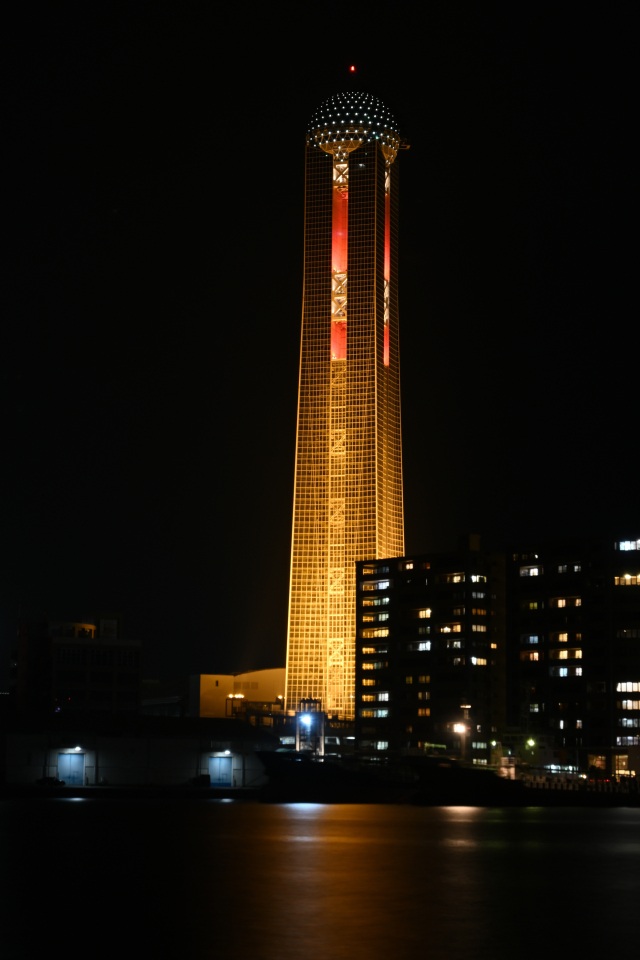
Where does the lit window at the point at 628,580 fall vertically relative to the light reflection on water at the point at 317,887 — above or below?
above

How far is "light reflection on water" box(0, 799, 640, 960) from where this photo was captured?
56.3 m

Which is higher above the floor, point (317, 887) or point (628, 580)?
point (628, 580)

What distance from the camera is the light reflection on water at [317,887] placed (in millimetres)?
56312

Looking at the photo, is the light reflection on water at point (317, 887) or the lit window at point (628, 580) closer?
the light reflection on water at point (317, 887)

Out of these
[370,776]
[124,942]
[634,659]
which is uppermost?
[634,659]

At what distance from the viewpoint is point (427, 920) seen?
61781mm

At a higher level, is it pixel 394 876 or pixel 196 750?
pixel 196 750

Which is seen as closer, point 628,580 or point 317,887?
point 317,887

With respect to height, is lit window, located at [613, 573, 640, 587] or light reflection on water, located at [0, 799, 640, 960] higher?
lit window, located at [613, 573, 640, 587]

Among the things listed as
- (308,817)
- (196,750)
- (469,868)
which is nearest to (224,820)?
(308,817)

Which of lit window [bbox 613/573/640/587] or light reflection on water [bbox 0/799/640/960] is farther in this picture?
lit window [bbox 613/573/640/587]

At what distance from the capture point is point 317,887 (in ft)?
236

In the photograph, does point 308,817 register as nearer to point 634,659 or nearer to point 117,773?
point 117,773

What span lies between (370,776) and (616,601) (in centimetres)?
4316
